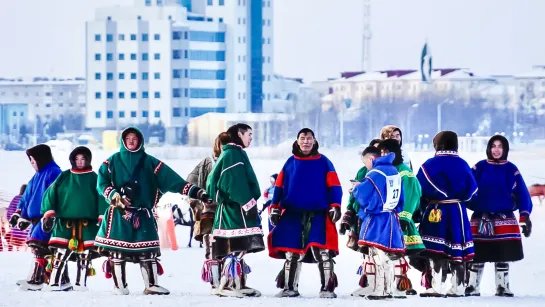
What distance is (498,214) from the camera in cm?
1228

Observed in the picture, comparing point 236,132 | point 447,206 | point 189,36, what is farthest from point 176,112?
point 447,206

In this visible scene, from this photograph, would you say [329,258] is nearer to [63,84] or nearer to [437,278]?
[437,278]

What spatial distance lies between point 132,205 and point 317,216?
4.42ft

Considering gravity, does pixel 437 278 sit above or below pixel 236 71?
below

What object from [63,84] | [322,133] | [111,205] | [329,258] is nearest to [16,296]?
[111,205]

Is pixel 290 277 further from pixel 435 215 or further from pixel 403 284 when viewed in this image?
pixel 435 215

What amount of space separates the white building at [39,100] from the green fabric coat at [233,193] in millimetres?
108170

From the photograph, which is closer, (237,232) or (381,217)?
(381,217)

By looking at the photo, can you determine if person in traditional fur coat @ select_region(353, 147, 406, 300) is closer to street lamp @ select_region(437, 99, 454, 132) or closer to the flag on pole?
street lamp @ select_region(437, 99, 454, 132)

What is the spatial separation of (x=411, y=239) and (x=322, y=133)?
96.6 meters

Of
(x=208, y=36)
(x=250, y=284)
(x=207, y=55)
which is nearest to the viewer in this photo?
(x=250, y=284)

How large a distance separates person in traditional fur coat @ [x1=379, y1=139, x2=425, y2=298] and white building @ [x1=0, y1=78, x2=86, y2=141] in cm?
10835

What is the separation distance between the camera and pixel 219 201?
11.8 meters

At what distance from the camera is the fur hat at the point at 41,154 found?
12.7 meters
